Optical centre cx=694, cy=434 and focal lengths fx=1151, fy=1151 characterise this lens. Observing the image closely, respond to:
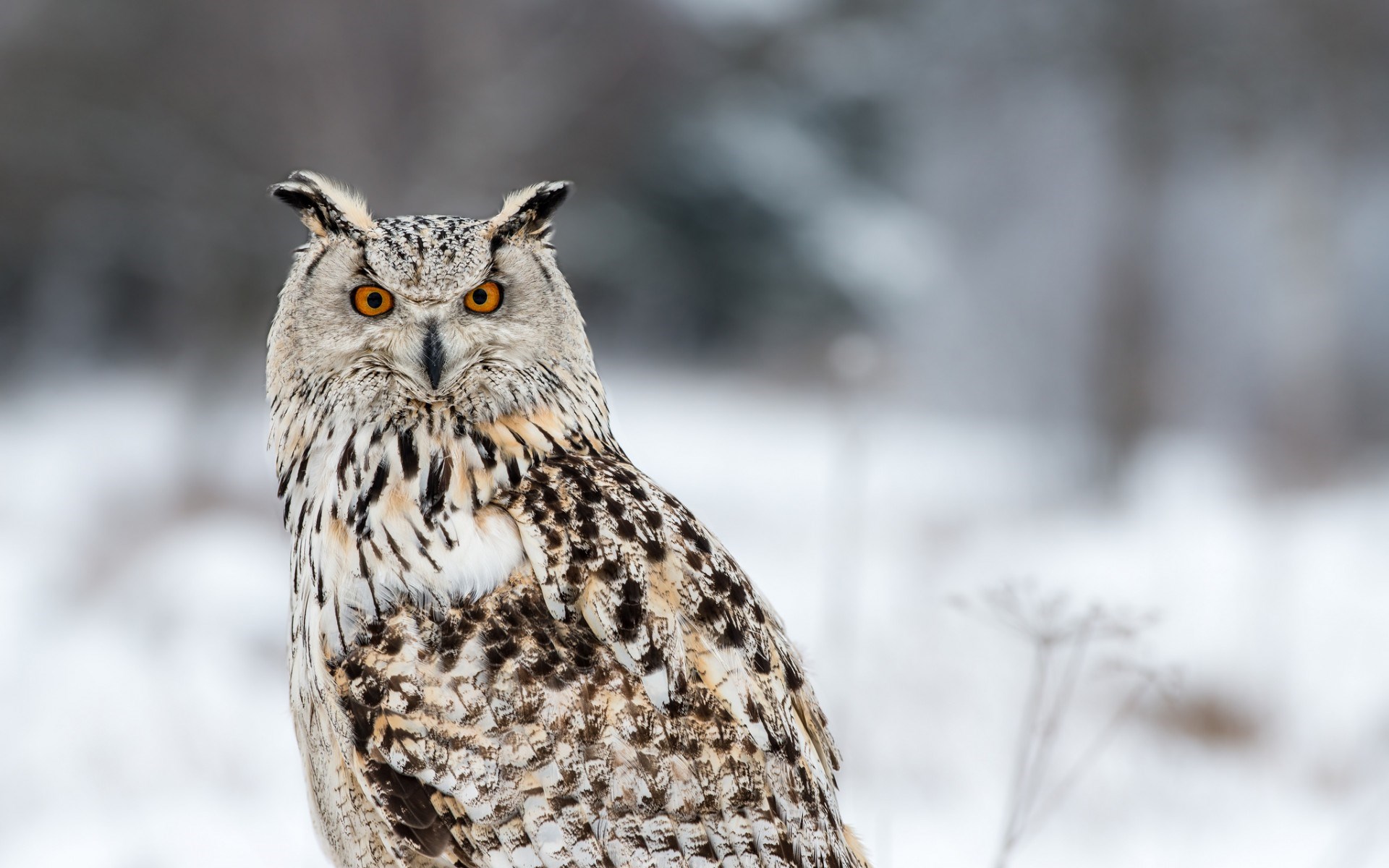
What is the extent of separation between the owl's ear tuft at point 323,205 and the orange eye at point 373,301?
0.10 m

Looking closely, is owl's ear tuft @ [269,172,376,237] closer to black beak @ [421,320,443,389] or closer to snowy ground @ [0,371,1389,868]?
black beak @ [421,320,443,389]

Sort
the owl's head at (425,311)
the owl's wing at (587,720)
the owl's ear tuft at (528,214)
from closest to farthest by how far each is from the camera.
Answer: the owl's wing at (587,720) < the owl's head at (425,311) < the owl's ear tuft at (528,214)

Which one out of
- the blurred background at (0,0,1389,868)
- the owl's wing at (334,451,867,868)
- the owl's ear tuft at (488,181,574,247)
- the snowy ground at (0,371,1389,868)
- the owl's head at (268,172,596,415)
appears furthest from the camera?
the blurred background at (0,0,1389,868)

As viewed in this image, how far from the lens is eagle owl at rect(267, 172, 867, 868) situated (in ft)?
5.34

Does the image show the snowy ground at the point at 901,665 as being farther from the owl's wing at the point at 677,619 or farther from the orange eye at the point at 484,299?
the orange eye at the point at 484,299

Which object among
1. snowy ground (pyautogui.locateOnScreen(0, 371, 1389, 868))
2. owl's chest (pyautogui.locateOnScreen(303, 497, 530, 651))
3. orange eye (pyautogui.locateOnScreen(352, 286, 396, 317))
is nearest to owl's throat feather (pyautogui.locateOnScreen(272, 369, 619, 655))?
owl's chest (pyautogui.locateOnScreen(303, 497, 530, 651))

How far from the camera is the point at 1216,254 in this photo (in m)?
15.3

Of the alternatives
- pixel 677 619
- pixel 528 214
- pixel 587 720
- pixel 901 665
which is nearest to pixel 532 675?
pixel 587 720

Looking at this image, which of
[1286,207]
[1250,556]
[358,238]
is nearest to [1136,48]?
[1286,207]

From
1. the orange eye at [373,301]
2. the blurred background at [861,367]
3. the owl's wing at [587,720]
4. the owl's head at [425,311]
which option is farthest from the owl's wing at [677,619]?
the blurred background at [861,367]

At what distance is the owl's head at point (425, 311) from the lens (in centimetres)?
185

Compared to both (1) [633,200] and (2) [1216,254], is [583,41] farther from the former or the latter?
(2) [1216,254]

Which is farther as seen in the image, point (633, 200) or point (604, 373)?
point (633, 200)

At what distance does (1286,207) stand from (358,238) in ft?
37.8
